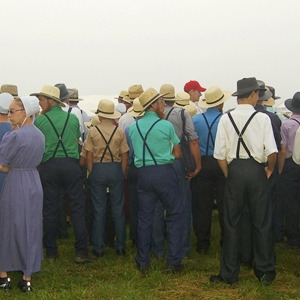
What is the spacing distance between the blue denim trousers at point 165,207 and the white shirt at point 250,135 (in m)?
0.80

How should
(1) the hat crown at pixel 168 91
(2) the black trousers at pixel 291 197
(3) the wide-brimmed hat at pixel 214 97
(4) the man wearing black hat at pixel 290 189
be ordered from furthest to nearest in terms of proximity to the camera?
(2) the black trousers at pixel 291 197 < (4) the man wearing black hat at pixel 290 189 < (1) the hat crown at pixel 168 91 < (3) the wide-brimmed hat at pixel 214 97

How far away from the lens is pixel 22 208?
549 cm

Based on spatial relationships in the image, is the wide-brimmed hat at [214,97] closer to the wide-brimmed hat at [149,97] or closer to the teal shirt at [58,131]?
the wide-brimmed hat at [149,97]

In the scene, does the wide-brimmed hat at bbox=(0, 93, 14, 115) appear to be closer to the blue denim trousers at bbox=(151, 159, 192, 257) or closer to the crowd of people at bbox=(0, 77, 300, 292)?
the crowd of people at bbox=(0, 77, 300, 292)

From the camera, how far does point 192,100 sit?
8984 mm

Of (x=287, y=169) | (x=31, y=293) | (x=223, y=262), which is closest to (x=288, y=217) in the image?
(x=287, y=169)

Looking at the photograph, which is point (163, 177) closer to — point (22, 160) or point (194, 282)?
point (194, 282)

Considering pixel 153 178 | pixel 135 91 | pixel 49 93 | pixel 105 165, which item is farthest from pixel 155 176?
pixel 135 91

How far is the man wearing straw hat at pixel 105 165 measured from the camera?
6.80m

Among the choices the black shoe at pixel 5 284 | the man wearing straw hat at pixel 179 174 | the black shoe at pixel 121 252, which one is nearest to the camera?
the black shoe at pixel 5 284

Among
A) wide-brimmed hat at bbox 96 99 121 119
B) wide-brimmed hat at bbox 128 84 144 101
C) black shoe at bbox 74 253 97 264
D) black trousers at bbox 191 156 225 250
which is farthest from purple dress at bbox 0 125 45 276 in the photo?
wide-brimmed hat at bbox 128 84 144 101

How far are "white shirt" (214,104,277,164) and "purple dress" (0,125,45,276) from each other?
1865 millimetres

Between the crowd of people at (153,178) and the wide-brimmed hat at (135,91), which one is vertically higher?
the wide-brimmed hat at (135,91)

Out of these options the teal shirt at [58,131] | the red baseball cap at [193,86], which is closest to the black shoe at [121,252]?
the teal shirt at [58,131]
